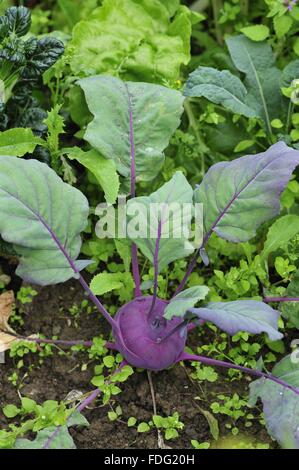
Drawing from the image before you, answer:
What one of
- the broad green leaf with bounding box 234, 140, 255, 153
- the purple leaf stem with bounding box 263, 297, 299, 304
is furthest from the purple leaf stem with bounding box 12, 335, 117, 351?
the broad green leaf with bounding box 234, 140, 255, 153

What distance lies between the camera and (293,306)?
1585 millimetres

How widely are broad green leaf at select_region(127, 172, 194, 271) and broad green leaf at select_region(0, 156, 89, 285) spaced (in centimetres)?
12

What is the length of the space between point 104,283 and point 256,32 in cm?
84

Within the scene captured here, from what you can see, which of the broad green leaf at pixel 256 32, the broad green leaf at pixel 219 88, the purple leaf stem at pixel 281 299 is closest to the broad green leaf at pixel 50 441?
the purple leaf stem at pixel 281 299

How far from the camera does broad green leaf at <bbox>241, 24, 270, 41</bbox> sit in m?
1.87

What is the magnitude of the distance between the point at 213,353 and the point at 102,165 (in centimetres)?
52

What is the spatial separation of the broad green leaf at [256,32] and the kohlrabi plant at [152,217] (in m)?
0.40

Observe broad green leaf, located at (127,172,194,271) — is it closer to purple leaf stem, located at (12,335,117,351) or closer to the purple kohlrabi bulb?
the purple kohlrabi bulb

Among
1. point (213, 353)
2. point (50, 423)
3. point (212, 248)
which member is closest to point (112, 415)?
point (50, 423)

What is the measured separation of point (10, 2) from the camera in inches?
86.6

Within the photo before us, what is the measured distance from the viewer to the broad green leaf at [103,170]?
1505 mm

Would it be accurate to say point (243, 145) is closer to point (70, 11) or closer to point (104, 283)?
point (104, 283)

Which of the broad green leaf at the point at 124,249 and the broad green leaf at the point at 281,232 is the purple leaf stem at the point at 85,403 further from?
the broad green leaf at the point at 281,232
